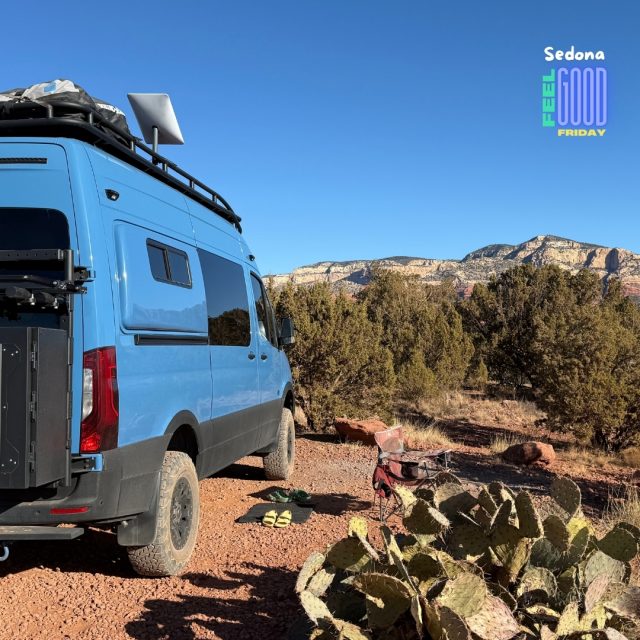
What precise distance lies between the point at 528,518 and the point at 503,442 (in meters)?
11.7

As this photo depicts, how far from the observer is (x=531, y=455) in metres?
11.7

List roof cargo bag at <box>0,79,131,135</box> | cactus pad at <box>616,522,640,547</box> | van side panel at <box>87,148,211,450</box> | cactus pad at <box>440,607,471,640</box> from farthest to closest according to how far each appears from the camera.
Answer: roof cargo bag at <box>0,79,131,135</box>, van side panel at <box>87,148,211,450</box>, cactus pad at <box>616,522,640,547</box>, cactus pad at <box>440,607,471,640</box>

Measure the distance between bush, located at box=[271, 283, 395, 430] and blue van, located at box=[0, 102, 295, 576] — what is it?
867cm

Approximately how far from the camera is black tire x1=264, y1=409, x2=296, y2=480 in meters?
7.36

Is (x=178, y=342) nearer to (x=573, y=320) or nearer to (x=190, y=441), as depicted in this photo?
(x=190, y=441)

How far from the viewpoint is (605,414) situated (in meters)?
14.6

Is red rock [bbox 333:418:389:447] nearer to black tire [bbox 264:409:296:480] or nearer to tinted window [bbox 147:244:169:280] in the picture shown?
black tire [bbox 264:409:296:480]

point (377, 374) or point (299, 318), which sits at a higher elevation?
point (299, 318)

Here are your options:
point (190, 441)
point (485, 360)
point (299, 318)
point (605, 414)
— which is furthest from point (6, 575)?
point (485, 360)

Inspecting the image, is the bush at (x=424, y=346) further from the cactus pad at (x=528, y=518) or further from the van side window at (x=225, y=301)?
the cactus pad at (x=528, y=518)

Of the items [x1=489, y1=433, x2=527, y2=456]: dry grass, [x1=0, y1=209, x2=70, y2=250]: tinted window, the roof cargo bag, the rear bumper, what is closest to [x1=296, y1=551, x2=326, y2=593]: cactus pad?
the rear bumper

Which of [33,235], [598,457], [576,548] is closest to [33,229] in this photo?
[33,235]

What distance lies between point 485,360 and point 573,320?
1101 cm

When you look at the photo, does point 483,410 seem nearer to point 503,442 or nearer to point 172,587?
point 503,442
